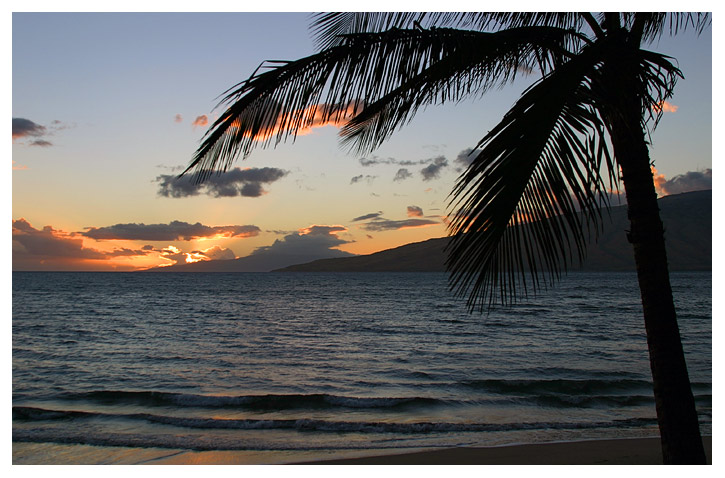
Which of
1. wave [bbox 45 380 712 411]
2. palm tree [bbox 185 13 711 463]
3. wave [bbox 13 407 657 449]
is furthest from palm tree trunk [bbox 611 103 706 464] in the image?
wave [bbox 45 380 712 411]

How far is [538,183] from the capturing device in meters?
2.65

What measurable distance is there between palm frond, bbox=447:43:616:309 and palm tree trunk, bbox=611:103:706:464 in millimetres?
757

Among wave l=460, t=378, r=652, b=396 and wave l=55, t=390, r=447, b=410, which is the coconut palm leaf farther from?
wave l=460, t=378, r=652, b=396

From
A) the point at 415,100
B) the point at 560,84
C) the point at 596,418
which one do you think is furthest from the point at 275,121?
the point at 596,418

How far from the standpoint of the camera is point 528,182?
2.63 meters

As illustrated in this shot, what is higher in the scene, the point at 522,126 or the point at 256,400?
the point at 522,126

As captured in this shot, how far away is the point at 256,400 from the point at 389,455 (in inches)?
183

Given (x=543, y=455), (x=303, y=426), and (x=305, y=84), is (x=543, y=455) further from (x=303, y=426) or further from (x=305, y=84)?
(x=305, y=84)

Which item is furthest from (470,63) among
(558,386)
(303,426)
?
(558,386)

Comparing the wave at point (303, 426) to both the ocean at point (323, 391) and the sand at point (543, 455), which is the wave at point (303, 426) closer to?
the ocean at point (323, 391)

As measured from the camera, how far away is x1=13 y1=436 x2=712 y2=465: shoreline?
7.00 m

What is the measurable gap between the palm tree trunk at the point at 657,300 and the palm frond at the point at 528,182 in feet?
2.48

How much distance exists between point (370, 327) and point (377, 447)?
1954cm

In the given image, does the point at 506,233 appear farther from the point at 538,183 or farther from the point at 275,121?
the point at 275,121
